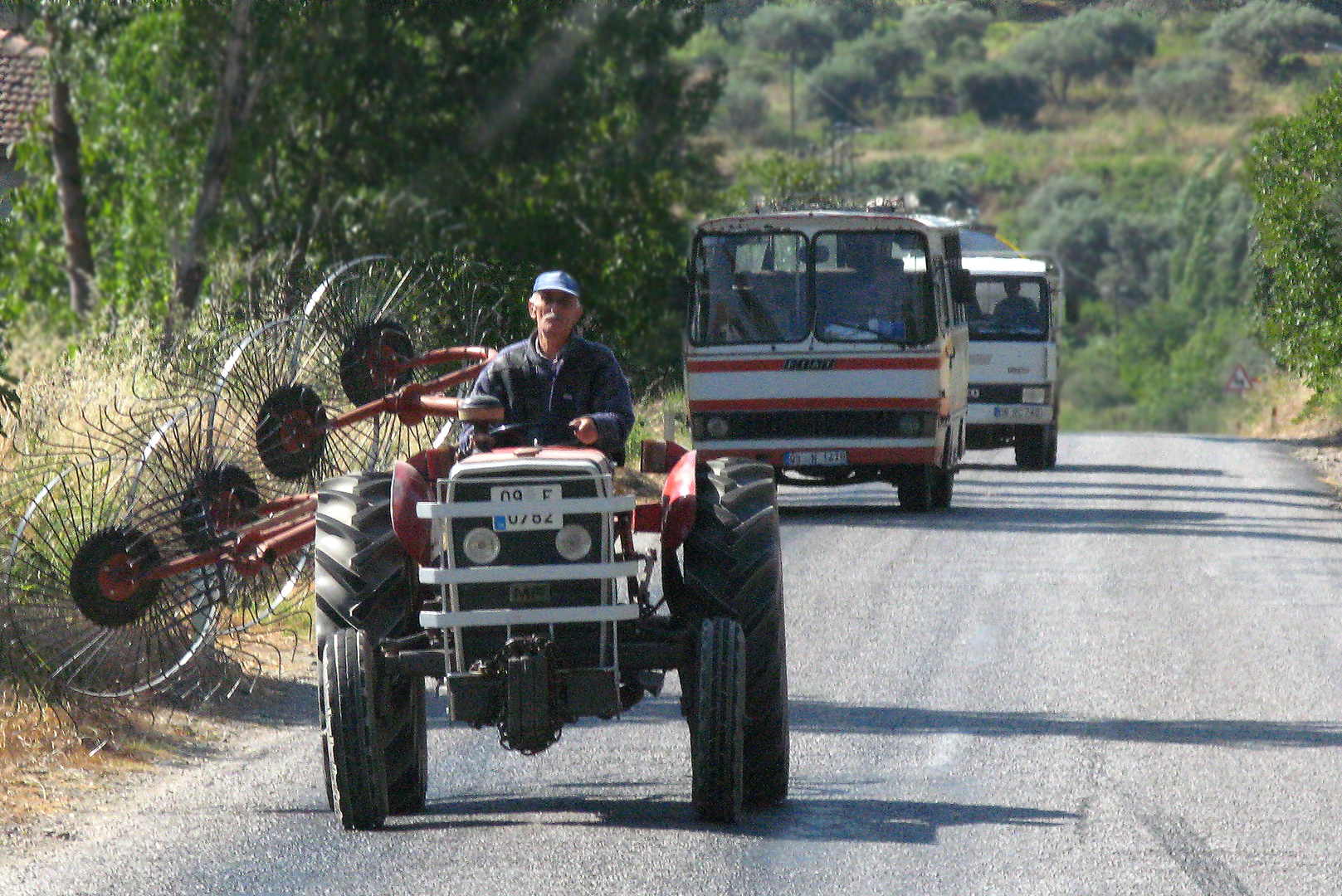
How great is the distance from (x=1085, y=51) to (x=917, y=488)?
5146 inches

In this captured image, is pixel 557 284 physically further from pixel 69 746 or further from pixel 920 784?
pixel 69 746

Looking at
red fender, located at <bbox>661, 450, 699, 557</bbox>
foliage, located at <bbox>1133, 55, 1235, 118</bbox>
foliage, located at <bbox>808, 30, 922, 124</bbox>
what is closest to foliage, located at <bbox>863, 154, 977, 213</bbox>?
foliage, located at <bbox>808, 30, 922, 124</bbox>

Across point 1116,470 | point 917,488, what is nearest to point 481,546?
point 917,488

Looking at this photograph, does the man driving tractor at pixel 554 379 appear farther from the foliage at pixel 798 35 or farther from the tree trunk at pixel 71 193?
the foliage at pixel 798 35

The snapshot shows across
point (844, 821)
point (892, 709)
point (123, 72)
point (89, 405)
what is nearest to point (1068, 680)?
point (892, 709)

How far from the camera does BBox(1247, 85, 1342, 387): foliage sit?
3384 centimetres

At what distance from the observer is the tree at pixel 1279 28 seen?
1081 inches

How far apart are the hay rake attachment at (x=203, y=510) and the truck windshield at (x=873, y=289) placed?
26.5ft

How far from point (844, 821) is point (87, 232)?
2940 centimetres

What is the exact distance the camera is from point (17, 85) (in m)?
36.1

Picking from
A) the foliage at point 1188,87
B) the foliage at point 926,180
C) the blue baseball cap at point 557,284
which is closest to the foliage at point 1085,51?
the foliage at point 1188,87

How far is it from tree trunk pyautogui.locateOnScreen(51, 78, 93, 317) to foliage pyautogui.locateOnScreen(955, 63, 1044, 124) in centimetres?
11940

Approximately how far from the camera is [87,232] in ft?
115

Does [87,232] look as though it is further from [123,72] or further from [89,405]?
[89,405]
